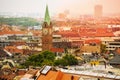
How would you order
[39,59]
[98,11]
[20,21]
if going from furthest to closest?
[20,21] < [98,11] < [39,59]

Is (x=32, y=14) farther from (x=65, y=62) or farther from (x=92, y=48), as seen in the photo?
(x=65, y=62)

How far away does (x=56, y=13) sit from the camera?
35625mm

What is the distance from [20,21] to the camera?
41781 millimetres

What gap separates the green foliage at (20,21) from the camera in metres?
38.9

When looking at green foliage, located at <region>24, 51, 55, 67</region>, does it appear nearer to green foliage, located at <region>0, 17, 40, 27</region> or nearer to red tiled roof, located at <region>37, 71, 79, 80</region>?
red tiled roof, located at <region>37, 71, 79, 80</region>

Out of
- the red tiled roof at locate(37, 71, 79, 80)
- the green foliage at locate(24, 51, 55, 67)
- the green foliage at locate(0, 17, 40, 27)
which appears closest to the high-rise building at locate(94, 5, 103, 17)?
the green foliage at locate(0, 17, 40, 27)

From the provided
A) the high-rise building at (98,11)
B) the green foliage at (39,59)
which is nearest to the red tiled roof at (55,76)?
the green foliage at (39,59)

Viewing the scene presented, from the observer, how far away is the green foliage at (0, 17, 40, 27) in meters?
38.9

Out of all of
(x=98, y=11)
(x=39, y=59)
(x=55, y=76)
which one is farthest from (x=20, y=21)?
(x=55, y=76)

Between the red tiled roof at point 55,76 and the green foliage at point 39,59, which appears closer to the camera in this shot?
the red tiled roof at point 55,76

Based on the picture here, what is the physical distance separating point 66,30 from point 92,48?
1189cm

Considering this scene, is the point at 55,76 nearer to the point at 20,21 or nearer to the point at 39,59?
the point at 39,59

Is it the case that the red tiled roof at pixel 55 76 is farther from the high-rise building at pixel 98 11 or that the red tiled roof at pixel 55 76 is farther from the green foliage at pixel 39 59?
the high-rise building at pixel 98 11

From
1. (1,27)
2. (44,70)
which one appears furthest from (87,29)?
(44,70)
